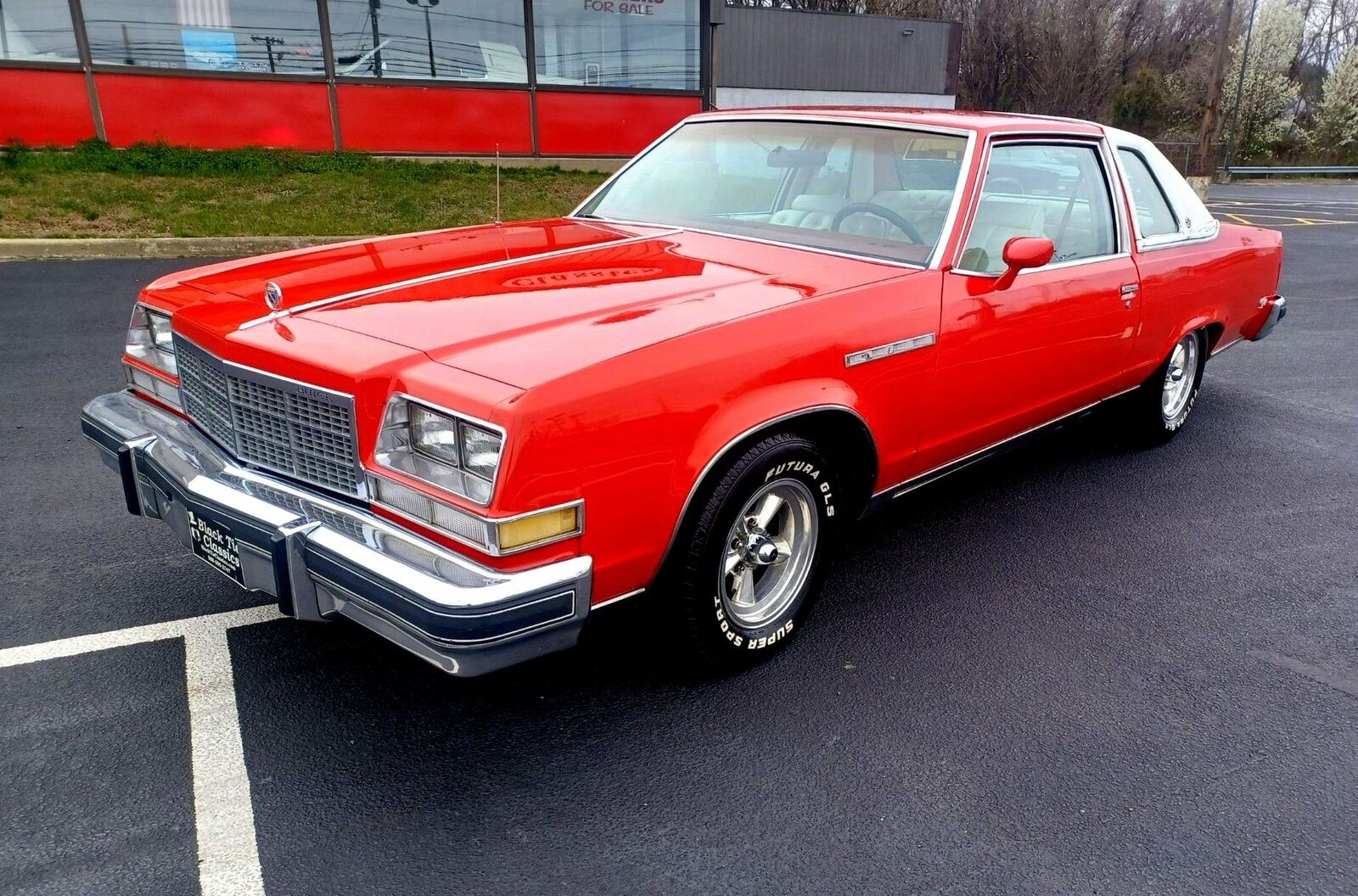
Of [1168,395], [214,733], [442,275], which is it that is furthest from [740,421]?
[1168,395]

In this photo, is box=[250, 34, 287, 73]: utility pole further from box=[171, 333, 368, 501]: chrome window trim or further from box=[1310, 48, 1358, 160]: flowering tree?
box=[1310, 48, 1358, 160]: flowering tree

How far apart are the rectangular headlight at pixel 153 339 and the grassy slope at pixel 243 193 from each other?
7.64 meters

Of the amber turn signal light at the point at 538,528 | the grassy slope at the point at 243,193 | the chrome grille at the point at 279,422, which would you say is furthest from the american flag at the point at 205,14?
the amber turn signal light at the point at 538,528

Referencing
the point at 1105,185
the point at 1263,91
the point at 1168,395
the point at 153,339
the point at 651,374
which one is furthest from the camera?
the point at 1263,91

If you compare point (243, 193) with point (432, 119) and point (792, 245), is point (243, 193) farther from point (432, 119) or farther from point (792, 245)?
point (792, 245)

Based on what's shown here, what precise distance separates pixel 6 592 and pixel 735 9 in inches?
758

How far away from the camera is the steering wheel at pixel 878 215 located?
3.45 meters

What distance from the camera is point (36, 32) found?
1188 cm

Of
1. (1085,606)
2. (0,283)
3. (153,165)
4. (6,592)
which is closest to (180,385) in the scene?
(6,592)


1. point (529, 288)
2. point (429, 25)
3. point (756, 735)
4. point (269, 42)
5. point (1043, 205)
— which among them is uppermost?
point (429, 25)

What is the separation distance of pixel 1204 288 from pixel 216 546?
4.52 meters

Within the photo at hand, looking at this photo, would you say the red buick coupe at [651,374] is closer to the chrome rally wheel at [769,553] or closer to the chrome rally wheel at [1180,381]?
the chrome rally wheel at [769,553]

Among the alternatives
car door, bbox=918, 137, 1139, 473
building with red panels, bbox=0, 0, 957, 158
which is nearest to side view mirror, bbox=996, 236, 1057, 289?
car door, bbox=918, 137, 1139, 473

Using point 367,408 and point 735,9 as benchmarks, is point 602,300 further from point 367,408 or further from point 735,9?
point 735,9
